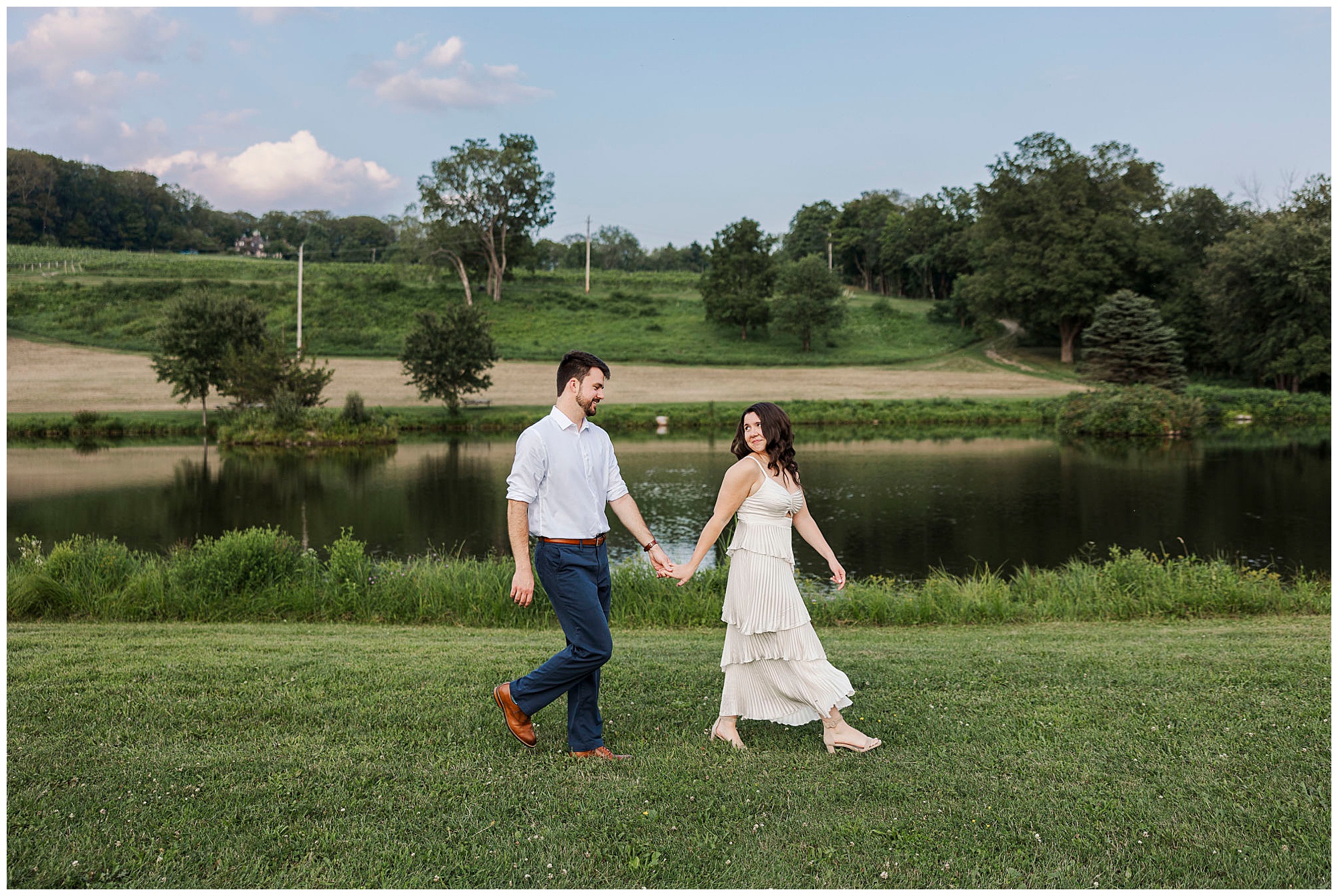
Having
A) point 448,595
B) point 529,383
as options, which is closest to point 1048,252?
point 529,383

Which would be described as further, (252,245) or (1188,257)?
(252,245)

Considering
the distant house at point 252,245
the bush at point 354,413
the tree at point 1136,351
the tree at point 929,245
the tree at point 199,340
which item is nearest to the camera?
the tree at point 199,340

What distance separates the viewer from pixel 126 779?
448 centimetres

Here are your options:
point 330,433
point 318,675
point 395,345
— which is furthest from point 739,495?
point 395,345

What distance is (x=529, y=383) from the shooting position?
166 feet

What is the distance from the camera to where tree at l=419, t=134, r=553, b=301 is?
7069 centimetres

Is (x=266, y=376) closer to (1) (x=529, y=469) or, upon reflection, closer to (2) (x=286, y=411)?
(2) (x=286, y=411)

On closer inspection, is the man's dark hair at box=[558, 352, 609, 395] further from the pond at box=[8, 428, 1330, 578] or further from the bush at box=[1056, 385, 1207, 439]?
the bush at box=[1056, 385, 1207, 439]

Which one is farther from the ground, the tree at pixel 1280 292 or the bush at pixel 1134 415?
the tree at pixel 1280 292

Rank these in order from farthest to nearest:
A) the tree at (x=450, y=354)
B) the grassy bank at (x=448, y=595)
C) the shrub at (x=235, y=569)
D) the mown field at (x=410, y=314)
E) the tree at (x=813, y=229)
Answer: the tree at (x=813, y=229), the mown field at (x=410, y=314), the tree at (x=450, y=354), the shrub at (x=235, y=569), the grassy bank at (x=448, y=595)

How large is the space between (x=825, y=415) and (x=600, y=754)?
39742 mm

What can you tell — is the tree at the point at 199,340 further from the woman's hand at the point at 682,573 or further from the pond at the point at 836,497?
the woman's hand at the point at 682,573

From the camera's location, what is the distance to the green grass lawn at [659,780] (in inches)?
149

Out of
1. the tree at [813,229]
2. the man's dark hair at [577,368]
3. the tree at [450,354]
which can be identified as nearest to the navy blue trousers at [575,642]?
the man's dark hair at [577,368]
